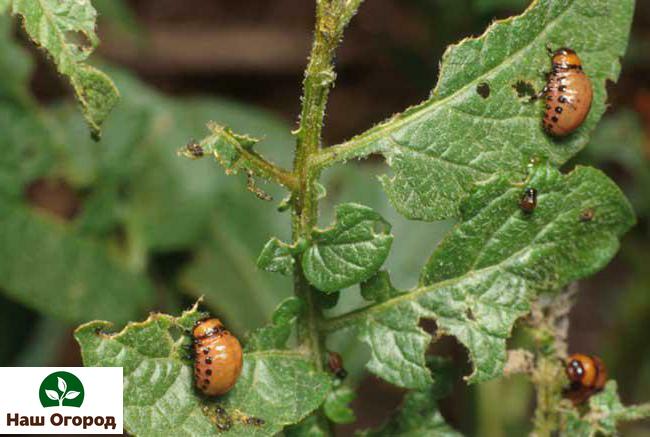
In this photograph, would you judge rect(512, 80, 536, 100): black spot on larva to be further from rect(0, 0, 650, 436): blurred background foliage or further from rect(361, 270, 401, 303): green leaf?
rect(0, 0, 650, 436): blurred background foliage

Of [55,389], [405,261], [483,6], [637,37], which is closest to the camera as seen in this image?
[55,389]

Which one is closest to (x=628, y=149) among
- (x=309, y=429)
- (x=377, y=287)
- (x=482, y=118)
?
(x=482, y=118)

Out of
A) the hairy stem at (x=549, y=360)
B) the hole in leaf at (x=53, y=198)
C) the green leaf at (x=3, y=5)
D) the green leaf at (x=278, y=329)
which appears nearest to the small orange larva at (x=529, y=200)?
the hairy stem at (x=549, y=360)

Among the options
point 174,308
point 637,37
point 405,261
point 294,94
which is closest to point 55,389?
point 174,308

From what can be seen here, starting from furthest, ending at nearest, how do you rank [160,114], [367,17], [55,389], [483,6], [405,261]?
[367,17], [160,114], [405,261], [483,6], [55,389]

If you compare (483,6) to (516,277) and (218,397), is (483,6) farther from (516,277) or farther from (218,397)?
(218,397)

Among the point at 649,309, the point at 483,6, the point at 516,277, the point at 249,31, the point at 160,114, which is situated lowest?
the point at 516,277
